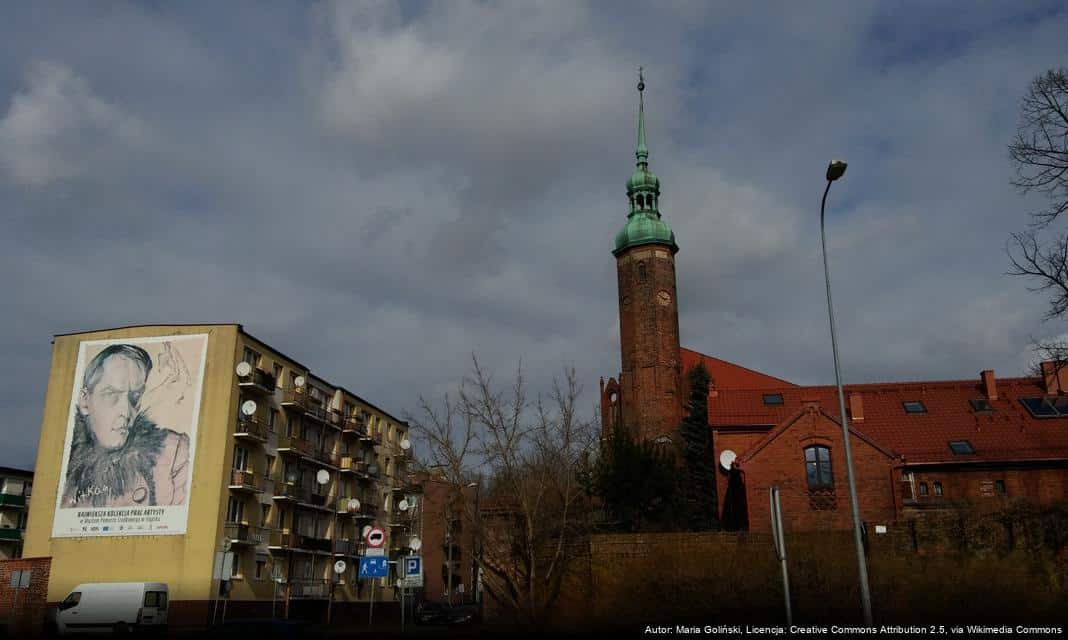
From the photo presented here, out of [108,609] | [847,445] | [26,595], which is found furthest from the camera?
[108,609]

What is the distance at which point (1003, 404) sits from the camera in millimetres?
45938

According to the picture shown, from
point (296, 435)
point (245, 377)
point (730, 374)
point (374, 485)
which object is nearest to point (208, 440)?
point (245, 377)

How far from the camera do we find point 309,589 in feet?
160

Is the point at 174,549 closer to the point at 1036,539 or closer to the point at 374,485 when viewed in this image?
the point at 374,485

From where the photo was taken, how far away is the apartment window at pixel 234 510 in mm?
42312

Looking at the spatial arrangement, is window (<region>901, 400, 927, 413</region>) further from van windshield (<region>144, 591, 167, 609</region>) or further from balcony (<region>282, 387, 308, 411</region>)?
van windshield (<region>144, 591, 167, 609</region>)

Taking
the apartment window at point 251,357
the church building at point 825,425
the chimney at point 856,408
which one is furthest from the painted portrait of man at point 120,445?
the chimney at point 856,408

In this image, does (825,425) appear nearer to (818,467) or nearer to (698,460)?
(818,467)

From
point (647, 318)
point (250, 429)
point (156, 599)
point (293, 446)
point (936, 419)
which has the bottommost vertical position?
point (156, 599)

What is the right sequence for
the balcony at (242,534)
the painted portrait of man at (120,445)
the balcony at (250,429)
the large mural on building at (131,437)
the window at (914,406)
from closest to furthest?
the large mural on building at (131,437)
the balcony at (242,534)
the painted portrait of man at (120,445)
the balcony at (250,429)
the window at (914,406)

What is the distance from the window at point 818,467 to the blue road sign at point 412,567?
2031cm

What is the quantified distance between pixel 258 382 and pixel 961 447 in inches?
1412

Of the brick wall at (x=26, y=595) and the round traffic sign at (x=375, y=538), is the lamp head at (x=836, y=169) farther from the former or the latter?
the brick wall at (x=26, y=595)

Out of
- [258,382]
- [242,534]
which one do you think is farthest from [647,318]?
[242,534]
